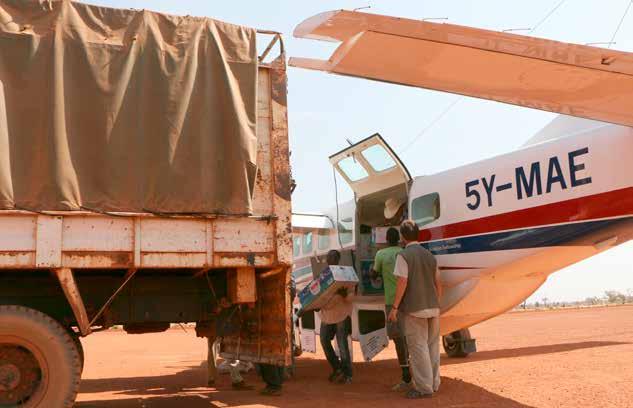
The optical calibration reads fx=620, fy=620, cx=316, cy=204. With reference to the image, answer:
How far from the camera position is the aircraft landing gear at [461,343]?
11.0m

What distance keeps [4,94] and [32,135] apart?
0.41m

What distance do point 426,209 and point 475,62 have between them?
4103 millimetres

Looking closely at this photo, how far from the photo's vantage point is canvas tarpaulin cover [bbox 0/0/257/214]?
17.7 feet

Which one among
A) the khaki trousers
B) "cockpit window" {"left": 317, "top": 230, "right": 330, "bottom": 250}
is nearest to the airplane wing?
the khaki trousers

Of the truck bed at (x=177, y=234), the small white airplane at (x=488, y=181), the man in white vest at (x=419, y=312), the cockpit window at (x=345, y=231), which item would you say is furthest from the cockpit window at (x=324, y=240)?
the truck bed at (x=177, y=234)

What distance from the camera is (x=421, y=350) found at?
23.2ft

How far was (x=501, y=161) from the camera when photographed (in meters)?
7.82

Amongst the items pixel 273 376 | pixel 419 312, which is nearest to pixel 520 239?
pixel 419 312

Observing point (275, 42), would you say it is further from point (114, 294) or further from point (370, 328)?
point (370, 328)

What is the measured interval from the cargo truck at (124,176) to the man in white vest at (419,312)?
170 cm

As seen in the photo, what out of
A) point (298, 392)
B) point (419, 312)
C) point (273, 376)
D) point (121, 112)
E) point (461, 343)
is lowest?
point (298, 392)

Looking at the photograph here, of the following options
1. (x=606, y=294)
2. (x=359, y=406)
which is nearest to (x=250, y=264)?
(x=359, y=406)

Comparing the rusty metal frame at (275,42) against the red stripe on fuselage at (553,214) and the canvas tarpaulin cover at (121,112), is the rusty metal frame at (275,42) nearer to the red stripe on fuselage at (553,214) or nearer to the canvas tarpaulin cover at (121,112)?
the canvas tarpaulin cover at (121,112)

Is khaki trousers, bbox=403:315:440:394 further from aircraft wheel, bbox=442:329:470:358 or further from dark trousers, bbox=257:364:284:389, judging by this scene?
aircraft wheel, bbox=442:329:470:358
